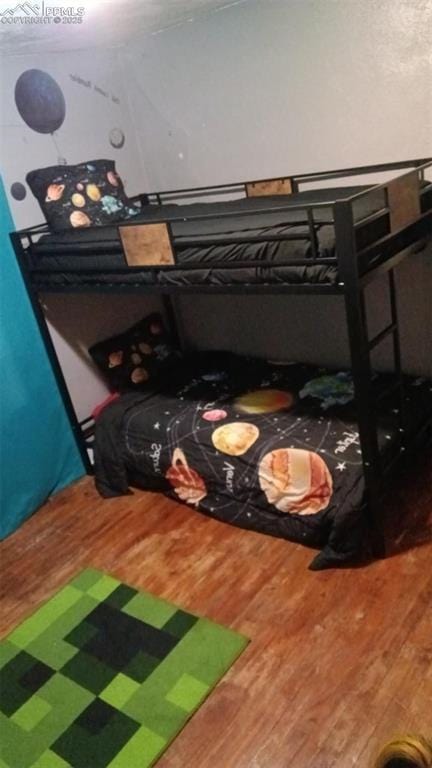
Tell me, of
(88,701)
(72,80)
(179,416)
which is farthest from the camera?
(72,80)

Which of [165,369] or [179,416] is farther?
[165,369]

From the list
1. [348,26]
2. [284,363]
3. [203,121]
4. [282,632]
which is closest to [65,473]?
[284,363]

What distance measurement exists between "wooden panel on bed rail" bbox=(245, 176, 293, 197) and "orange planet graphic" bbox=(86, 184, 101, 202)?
706 millimetres

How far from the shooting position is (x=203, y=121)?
2.73 m

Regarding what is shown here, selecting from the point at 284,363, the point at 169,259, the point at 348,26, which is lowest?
the point at 284,363

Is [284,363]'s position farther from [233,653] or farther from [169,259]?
[233,653]

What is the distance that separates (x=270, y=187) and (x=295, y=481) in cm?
139

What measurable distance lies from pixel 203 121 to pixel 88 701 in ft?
8.28

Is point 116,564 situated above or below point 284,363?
below

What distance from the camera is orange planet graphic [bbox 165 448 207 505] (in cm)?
236

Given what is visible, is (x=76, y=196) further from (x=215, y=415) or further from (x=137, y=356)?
(x=215, y=415)

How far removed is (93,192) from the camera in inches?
99.3

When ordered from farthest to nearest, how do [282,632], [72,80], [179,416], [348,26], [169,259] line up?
[72,80] < [179,416] < [348,26] < [169,259] < [282,632]

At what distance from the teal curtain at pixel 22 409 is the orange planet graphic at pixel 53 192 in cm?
19
